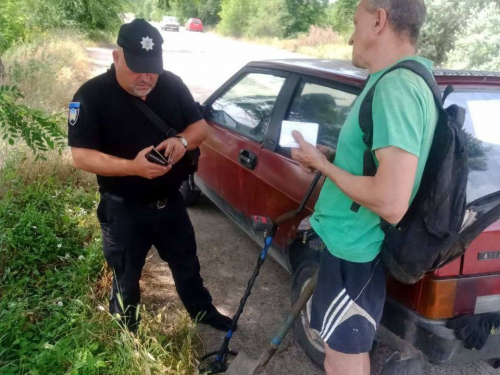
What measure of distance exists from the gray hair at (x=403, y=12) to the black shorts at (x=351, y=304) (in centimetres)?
82

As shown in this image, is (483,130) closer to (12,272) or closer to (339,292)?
(339,292)

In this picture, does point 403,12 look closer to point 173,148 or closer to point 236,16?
point 173,148

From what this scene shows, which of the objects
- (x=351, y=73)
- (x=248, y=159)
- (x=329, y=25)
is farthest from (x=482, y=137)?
(x=329, y=25)

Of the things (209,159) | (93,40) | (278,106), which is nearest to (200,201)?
(209,159)

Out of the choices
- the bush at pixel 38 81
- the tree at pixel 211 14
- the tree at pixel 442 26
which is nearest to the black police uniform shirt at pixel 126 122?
the bush at pixel 38 81

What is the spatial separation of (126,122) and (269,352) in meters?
1.32

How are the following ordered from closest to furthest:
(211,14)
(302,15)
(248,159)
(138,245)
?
(138,245) → (248,159) → (302,15) → (211,14)

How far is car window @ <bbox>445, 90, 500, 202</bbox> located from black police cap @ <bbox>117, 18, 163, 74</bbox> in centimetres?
153

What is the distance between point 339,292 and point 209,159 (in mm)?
2561

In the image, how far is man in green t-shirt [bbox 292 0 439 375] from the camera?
149cm

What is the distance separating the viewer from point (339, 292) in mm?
1815

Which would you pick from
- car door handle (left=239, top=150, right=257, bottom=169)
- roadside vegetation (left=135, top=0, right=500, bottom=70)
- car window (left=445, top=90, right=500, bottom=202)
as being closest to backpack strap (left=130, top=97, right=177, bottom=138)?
car door handle (left=239, top=150, right=257, bottom=169)

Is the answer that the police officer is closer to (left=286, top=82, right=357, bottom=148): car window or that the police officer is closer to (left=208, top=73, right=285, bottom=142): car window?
(left=286, top=82, right=357, bottom=148): car window

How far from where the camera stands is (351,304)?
179 cm
